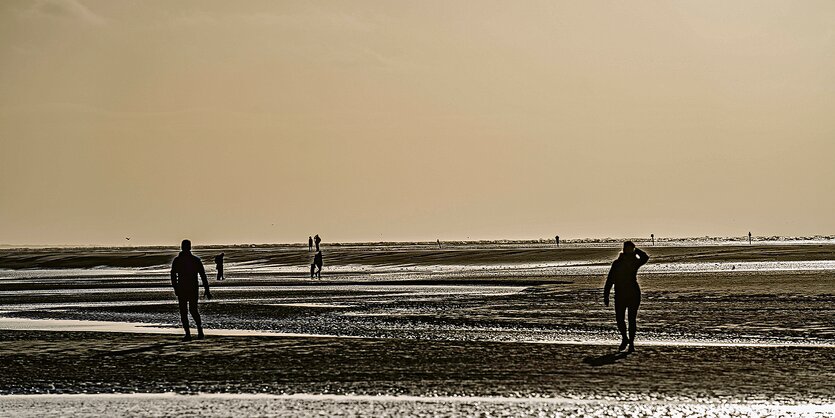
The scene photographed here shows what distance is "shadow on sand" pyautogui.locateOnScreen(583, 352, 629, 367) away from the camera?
63.8 feet

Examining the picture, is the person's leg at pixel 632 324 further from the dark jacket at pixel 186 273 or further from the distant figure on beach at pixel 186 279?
the dark jacket at pixel 186 273

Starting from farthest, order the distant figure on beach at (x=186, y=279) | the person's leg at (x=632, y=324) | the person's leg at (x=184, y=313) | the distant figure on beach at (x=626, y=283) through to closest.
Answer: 1. the distant figure on beach at (x=186, y=279)
2. the person's leg at (x=184, y=313)
3. the distant figure on beach at (x=626, y=283)
4. the person's leg at (x=632, y=324)

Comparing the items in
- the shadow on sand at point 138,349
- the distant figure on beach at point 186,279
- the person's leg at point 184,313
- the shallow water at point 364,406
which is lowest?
the shallow water at point 364,406

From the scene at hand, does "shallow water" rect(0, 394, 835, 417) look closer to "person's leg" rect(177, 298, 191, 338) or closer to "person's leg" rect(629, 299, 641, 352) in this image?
"person's leg" rect(629, 299, 641, 352)

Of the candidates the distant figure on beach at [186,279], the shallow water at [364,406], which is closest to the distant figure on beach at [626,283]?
the shallow water at [364,406]

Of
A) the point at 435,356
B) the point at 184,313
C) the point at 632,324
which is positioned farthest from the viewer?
the point at 184,313

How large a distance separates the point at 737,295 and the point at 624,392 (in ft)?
74.9

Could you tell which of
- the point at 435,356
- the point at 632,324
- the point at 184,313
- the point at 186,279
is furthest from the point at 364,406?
the point at 186,279

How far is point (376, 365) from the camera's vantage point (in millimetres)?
19750

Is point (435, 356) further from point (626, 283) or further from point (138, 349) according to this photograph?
point (138, 349)

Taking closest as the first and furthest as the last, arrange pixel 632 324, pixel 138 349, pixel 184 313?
pixel 632 324, pixel 138 349, pixel 184 313

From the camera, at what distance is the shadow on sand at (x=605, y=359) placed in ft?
63.8

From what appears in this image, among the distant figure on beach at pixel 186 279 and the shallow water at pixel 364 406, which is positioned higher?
the distant figure on beach at pixel 186 279

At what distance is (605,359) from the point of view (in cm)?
Result: 2000
